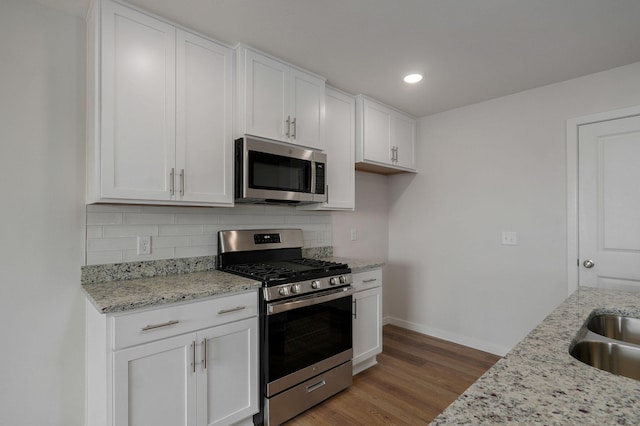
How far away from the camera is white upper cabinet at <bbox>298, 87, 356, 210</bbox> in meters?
2.80

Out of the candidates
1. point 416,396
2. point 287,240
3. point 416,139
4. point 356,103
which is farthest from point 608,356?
point 416,139

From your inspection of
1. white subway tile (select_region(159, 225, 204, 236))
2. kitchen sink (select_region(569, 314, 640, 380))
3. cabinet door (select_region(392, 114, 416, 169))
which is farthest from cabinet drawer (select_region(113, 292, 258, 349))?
cabinet door (select_region(392, 114, 416, 169))

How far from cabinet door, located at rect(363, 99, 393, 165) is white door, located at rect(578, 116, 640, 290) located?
1.53 metres

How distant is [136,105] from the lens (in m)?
1.80

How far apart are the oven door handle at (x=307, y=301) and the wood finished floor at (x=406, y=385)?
2.37ft

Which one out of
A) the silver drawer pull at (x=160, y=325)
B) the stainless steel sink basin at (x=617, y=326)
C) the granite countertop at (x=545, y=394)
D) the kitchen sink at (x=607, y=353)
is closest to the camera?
the granite countertop at (x=545, y=394)

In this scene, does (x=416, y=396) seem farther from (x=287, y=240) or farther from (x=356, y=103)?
(x=356, y=103)

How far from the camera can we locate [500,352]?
3059 mm

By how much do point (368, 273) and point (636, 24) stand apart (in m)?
2.26

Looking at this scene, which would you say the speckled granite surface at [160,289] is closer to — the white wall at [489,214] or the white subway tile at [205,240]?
the white subway tile at [205,240]

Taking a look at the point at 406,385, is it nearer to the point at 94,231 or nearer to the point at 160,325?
the point at 160,325

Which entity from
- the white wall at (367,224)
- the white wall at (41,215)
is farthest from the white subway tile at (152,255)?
the white wall at (367,224)

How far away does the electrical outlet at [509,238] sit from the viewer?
9.80ft

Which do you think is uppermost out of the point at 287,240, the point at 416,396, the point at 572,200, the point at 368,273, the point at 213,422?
the point at 572,200
